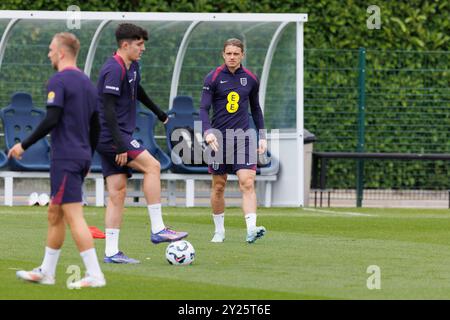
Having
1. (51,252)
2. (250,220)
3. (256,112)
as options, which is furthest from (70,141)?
(256,112)

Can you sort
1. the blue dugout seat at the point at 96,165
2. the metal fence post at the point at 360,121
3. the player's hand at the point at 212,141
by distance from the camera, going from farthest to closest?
the metal fence post at the point at 360,121
the blue dugout seat at the point at 96,165
the player's hand at the point at 212,141

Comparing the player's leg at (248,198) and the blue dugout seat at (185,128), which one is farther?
the blue dugout seat at (185,128)

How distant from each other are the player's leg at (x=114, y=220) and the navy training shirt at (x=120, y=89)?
0.39 metres

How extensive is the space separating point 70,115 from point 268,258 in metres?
3.29

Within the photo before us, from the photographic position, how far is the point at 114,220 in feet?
39.1

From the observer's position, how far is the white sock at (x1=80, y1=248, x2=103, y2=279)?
9.75 metres

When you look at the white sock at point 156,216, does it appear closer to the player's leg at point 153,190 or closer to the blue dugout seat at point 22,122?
the player's leg at point 153,190

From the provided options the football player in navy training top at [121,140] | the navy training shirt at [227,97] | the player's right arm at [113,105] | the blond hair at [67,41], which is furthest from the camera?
the navy training shirt at [227,97]

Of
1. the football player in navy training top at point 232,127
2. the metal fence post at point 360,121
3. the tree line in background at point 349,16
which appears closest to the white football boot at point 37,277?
the football player in navy training top at point 232,127

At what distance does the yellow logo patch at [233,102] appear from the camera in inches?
558

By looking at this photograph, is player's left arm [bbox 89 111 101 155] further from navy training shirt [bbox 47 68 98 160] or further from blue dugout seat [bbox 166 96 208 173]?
blue dugout seat [bbox 166 96 208 173]

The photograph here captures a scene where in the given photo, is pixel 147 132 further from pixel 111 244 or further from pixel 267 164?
pixel 111 244
